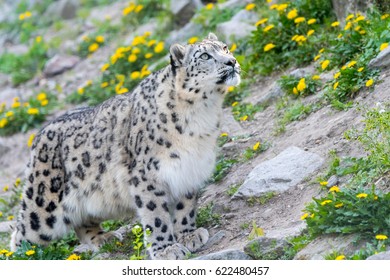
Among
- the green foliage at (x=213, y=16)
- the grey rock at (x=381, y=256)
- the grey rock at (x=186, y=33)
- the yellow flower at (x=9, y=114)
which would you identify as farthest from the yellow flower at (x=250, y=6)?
the grey rock at (x=381, y=256)

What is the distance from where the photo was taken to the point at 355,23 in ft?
34.7

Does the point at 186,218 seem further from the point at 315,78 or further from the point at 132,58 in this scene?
the point at 132,58

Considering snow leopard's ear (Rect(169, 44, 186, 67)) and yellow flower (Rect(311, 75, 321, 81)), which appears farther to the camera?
yellow flower (Rect(311, 75, 321, 81))

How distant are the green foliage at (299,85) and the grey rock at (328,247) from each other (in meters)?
3.47

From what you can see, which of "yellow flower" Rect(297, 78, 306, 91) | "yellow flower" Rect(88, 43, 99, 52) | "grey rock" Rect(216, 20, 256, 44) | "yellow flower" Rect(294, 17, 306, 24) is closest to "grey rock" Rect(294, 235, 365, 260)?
"yellow flower" Rect(297, 78, 306, 91)

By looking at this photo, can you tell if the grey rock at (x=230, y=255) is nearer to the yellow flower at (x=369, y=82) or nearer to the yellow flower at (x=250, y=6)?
the yellow flower at (x=369, y=82)

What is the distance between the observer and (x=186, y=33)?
Result: 45.9 feet

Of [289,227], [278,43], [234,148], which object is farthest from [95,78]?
[289,227]

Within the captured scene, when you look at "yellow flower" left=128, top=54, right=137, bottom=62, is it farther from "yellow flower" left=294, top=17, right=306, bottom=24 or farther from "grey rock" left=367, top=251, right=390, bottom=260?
"grey rock" left=367, top=251, right=390, bottom=260

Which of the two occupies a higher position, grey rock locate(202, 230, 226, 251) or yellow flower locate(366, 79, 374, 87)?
yellow flower locate(366, 79, 374, 87)

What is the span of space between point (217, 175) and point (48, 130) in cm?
183

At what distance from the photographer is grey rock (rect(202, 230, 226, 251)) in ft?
27.3

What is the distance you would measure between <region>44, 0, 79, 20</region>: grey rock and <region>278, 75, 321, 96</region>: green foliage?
962 centimetres
